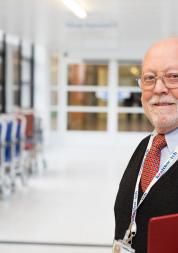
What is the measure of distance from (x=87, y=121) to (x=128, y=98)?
1.38 meters

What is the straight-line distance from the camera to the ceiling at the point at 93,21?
6875 mm

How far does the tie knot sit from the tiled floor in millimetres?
3456

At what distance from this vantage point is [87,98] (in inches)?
598

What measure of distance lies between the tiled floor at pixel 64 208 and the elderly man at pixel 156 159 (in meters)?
3.42

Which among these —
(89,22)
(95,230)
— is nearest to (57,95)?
(89,22)

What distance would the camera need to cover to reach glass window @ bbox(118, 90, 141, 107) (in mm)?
14898

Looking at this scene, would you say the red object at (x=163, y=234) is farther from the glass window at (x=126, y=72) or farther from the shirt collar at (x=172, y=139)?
the glass window at (x=126, y=72)

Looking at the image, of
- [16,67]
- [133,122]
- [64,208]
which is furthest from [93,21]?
[133,122]

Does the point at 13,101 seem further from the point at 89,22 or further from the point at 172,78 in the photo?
the point at 172,78

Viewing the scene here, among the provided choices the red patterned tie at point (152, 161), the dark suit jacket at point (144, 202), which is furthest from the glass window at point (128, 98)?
the red patterned tie at point (152, 161)

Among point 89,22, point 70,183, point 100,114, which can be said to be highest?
point 89,22

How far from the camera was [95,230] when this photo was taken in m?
5.62

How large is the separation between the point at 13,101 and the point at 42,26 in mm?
3806

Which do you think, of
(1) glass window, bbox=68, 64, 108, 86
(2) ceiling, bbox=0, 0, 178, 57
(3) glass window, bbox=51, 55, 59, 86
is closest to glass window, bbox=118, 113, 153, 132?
(1) glass window, bbox=68, 64, 108, 86
